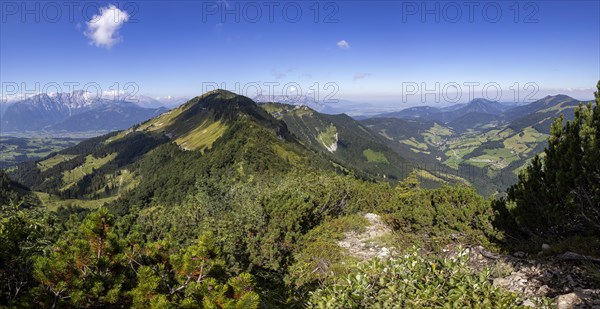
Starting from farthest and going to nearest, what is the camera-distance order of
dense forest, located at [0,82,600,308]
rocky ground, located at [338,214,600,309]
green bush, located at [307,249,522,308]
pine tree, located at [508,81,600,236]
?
1. pine tree, located at [508,81,600,236]
2. rocky ground, located at [338,214,600,309]
3. dense forest, located at [0,82,600,308]
4. green bush, located at [307,249,522,308]

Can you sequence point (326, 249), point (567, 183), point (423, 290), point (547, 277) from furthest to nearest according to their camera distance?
point (326, 249), point (567, 183), point (547, 277), point (423, 290)

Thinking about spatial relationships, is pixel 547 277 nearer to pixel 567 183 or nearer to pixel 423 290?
pixel 567 183

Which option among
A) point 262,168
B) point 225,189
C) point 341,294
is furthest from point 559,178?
point 262,168

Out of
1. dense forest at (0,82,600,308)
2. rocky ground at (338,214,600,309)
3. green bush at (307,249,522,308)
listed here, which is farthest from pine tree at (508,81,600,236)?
green bush at (307,249,522,308)

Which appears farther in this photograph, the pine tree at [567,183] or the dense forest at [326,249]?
the pine tree at [567,183]

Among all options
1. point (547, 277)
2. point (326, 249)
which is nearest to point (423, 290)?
point (547, 277)

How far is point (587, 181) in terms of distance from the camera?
55.6ft

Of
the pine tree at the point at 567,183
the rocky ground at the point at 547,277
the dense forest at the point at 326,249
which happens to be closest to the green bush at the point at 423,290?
the dense forest at the point at 326,249

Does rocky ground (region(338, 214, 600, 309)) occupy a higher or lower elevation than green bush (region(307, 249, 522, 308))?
lower

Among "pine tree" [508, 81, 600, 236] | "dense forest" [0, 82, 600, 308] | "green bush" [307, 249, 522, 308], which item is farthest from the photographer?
"pine tree" [508, 81, 600, 236]

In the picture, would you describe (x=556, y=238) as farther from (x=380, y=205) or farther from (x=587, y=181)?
(x=380, y=205)

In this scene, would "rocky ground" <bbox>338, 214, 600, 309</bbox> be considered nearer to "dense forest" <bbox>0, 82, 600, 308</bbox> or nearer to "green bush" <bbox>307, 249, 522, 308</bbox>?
"green bush" <bbox>307, 249, 522, 308</bbox>

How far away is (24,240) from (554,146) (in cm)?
2828

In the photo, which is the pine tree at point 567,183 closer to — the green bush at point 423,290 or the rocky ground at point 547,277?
the rocky ground at point 547,277
